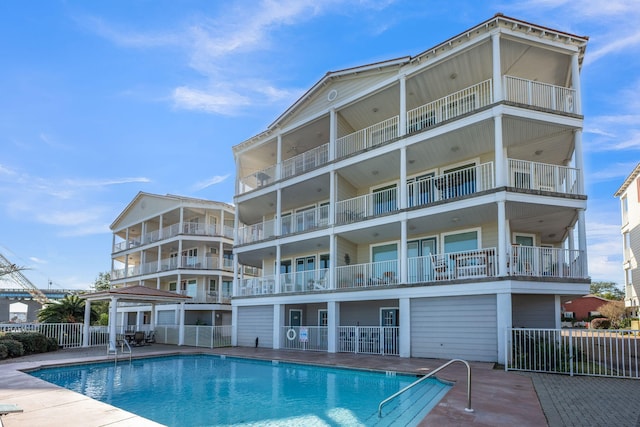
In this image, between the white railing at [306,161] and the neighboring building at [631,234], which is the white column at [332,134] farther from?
the neighboring building at [631,234]

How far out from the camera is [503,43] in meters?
14.9

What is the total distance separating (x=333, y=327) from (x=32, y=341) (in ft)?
40.7

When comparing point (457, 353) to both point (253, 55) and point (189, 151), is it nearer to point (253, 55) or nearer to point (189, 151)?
point (253, 55)

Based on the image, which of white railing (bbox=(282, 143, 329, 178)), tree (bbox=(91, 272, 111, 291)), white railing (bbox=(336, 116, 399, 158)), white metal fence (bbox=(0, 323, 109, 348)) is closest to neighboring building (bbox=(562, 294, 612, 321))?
white railing (bbox=(336, 116, 399, 158))

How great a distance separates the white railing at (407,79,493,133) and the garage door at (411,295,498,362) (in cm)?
656

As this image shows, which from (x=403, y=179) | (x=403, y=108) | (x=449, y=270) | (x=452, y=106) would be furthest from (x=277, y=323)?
(x=452, y=106)

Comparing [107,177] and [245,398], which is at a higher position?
[107,177]

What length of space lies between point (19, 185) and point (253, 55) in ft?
118

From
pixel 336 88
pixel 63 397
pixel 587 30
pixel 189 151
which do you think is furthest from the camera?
pixel 189 151

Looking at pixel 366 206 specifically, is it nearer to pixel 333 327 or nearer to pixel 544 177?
pixel 333 327

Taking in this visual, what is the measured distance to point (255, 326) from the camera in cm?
2130

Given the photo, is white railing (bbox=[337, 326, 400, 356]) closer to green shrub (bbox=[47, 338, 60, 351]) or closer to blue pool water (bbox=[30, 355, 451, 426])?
blue pool water (bbox=[30, 355, 451, 426])

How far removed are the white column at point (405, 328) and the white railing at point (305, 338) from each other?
3724 millimetres

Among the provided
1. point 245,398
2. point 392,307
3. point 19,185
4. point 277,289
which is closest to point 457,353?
point 392,307
